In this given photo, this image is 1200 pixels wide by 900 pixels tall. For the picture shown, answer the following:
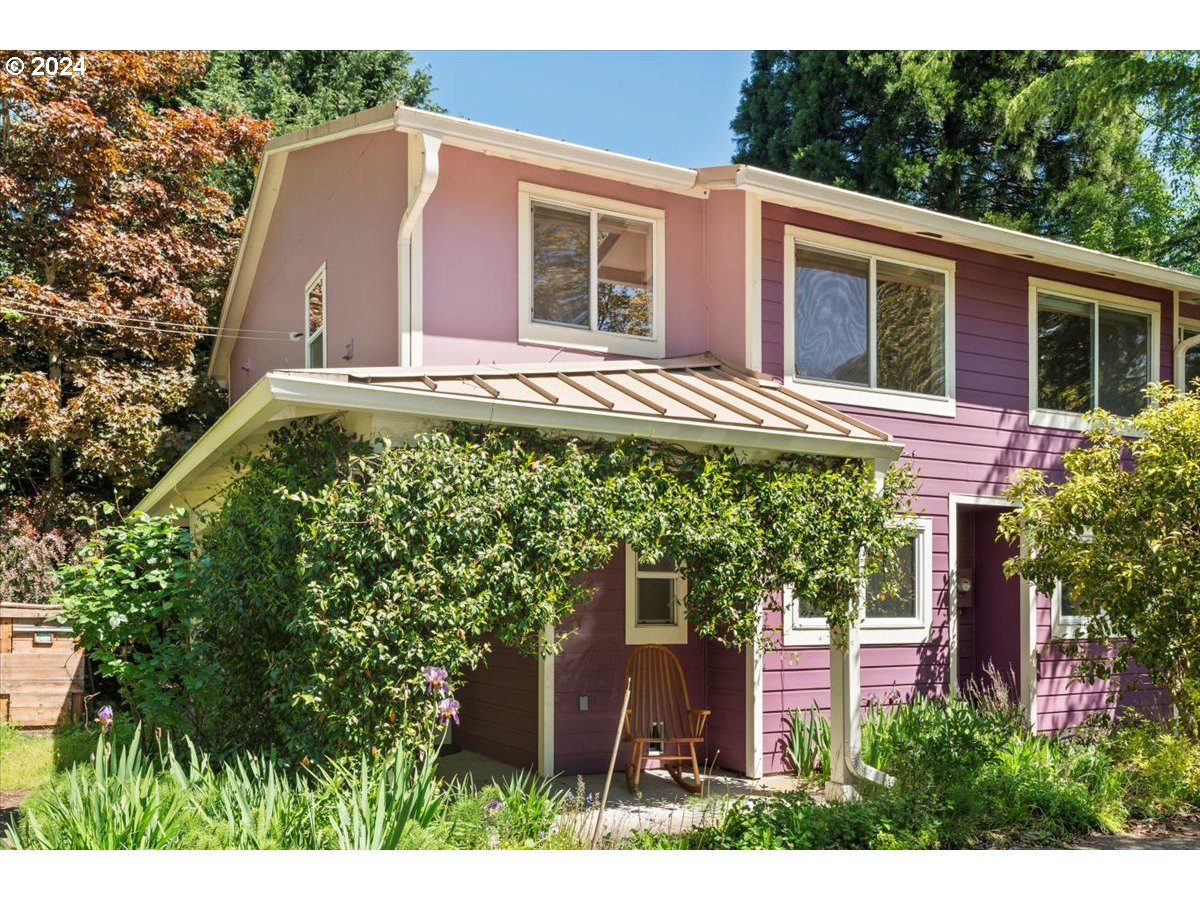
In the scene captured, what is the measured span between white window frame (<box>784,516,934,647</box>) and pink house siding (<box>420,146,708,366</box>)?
2967mm

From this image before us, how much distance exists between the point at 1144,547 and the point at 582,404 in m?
4.45

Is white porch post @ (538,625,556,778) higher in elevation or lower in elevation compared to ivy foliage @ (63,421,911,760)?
lower

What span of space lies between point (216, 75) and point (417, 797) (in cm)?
1710

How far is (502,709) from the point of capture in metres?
9.64

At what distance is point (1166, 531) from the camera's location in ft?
26.3

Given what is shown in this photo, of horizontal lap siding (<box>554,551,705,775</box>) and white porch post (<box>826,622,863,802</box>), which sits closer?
white porch post (<box>826,622,863,802</box>)

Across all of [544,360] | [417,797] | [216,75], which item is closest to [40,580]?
[544,360]

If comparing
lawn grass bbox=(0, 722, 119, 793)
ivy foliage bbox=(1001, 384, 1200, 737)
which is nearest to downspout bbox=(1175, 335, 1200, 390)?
ivy foliage bbox=(1001, 384, 1200, 737)

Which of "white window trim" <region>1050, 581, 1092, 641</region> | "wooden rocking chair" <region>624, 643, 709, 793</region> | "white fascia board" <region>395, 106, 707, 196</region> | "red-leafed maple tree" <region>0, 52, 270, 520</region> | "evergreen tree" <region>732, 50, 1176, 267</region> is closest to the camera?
"white fascia board" <region>395, 106, 707, 196</region>

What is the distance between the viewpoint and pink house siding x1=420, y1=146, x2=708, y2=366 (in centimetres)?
841

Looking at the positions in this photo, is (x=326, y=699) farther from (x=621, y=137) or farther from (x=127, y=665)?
(x=621, y=137)

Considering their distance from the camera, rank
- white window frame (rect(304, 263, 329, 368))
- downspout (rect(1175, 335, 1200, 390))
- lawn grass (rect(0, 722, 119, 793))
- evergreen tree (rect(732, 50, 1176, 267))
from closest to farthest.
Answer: lawn grass (rect(0, 722, 119, 793)) < white window frame (rect(304, 263, 329, 368)) < downspout (rect(1175, 335, 1200, 390)) < evergreen tree (rect(732, 50, 1176, 267))

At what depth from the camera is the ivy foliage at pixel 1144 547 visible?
7891 mm

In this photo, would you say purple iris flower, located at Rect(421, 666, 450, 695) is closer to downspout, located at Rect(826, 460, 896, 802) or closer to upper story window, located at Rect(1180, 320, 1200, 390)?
downspout, located at Rect(826, 460, 896, 802)
